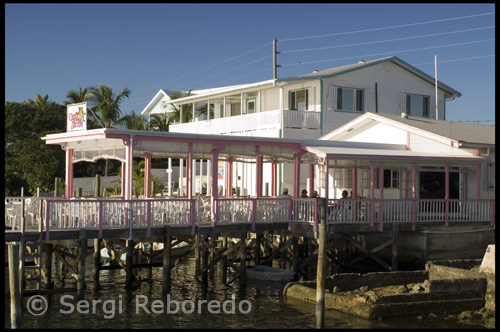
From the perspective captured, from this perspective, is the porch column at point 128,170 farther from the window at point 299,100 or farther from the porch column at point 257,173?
the window at point 299,100

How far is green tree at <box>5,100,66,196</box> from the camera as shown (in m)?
47.7

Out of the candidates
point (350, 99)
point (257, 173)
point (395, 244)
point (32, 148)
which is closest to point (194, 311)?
point (257, 173)

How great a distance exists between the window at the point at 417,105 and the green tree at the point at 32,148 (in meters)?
23.6

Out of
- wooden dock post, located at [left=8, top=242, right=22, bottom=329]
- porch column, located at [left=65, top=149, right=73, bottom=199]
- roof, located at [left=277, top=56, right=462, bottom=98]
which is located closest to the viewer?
wooden dock post, located at [left=8, top=242, right=22, bottom=329]

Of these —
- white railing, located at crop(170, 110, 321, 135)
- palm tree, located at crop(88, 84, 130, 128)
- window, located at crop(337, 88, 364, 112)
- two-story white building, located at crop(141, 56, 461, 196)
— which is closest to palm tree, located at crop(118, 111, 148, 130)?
palm tree, located at crop(88, 84, 130, 128)

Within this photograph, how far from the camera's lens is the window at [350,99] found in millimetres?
37250

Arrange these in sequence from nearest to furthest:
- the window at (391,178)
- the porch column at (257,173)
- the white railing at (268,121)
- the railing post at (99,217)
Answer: the railing post at (99,217)
the porch column at (257,173)
the window at (391,178)
the white railing at (268,121)

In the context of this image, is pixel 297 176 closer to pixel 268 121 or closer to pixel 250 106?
pixel 268 121

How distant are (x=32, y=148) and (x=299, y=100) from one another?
2089 centimetres

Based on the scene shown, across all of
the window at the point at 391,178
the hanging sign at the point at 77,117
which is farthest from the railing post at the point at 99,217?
the window at the point at 391,178

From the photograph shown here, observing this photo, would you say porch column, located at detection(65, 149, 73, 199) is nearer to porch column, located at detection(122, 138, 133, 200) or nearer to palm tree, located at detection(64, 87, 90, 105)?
porch column, located at detection(122, 138, 133, 200)

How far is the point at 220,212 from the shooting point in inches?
941

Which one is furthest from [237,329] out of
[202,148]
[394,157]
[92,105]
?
[92,105]

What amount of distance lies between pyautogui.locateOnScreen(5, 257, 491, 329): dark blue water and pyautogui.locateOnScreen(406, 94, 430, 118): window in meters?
17.6
